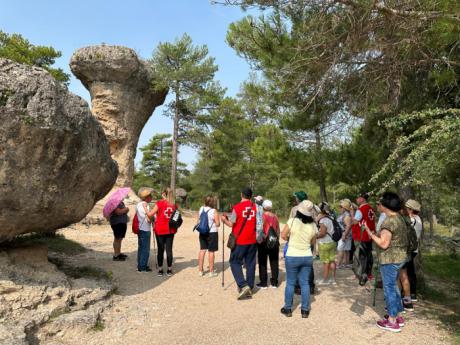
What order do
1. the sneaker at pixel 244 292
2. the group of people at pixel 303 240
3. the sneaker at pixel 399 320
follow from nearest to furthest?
the group of people at pixel 303 240 < the sneaker at pixel 399 320 < the sneaker at pixel 244 292

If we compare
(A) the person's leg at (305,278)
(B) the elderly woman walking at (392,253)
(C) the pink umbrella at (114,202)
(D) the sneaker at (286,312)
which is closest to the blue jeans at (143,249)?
(C) the pink umbrella at (114,202)

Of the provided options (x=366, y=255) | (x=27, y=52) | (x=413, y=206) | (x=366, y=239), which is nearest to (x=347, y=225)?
(x=366, y=239)

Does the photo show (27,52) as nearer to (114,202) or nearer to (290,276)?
(114,202)

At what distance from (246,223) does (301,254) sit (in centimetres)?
121

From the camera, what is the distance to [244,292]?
19.9 feet

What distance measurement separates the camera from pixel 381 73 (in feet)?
21.0

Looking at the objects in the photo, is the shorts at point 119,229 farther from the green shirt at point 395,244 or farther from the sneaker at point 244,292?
the green shirt at point 395,244

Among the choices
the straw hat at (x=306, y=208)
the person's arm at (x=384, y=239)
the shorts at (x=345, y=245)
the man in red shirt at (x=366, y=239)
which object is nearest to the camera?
the person's arm at (x=384, y=239)

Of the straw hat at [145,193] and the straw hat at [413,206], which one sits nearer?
the straw hat at [413,206]

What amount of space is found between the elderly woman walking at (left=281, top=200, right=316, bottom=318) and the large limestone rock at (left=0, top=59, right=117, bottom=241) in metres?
3.21

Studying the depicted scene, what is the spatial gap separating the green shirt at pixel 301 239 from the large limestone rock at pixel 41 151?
320cm

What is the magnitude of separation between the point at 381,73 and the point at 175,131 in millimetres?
19419

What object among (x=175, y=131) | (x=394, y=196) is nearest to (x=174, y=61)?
(x=175, y=131)

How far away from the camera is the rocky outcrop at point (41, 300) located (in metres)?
4.43
